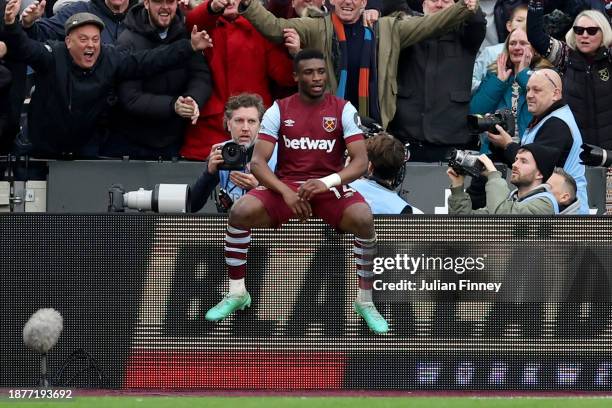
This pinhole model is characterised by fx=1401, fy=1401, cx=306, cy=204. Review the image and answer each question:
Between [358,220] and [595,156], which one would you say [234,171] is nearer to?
[358,220]

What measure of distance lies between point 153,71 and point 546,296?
175 inches

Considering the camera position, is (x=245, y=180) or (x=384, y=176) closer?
(x=384, y=176)

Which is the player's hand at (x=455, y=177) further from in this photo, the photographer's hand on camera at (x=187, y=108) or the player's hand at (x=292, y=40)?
the photographer's hand on camera at (x=187, y=108)

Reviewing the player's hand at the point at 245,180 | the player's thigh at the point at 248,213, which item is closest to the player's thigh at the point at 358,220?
the player's thigh at the point at 248,213

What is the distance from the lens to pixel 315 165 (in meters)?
9.23

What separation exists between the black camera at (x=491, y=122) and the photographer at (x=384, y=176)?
1.73 metres

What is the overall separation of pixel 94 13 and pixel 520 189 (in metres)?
4.59

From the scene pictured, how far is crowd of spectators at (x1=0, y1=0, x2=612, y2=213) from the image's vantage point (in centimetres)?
1179

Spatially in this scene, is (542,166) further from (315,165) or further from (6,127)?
(6,127)

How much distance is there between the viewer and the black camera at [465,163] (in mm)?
10180

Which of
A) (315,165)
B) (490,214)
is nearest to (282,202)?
(315,165)

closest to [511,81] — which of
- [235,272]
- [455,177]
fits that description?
[455,177]

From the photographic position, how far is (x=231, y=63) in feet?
40.2

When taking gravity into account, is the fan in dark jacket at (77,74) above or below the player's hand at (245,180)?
above
